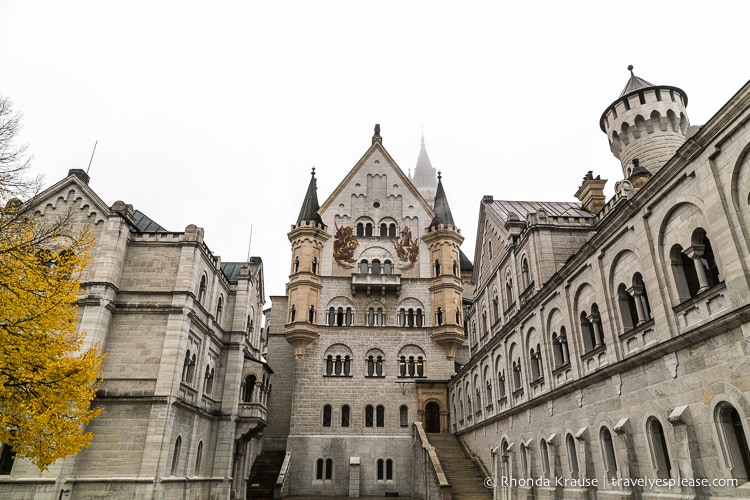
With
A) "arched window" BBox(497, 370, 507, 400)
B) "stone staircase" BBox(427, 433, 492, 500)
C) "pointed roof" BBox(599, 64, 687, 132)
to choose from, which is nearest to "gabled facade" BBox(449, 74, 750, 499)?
"arched window" BBox(497, 370, 507, 400)

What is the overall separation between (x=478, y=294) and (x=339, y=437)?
17093mm

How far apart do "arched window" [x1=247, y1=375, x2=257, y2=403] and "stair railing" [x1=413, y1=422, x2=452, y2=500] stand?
1324 centimetres

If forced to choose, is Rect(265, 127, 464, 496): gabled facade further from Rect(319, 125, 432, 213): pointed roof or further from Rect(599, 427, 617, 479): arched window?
Rect(599, 427, 617, 479): arched window

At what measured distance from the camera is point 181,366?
2655 cm

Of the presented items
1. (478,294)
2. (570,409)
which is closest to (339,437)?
(478,294)

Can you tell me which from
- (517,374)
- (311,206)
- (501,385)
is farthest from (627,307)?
(311,206)

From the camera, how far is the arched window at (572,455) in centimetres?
1786

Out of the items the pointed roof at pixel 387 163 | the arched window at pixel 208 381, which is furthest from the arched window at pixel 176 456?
the pointed roof at pixel 387 163

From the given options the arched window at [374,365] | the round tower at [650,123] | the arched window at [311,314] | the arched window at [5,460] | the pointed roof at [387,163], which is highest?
the pointed roof at [387,163]

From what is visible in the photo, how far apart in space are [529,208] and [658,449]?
21584 mm

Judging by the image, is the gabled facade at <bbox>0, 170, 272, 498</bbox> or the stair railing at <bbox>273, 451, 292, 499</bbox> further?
the stair railing at <bbox>273, 451, 292, 499</bbox>

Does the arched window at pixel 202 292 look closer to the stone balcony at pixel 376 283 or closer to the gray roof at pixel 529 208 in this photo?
the stone balcony at pixel 376 283

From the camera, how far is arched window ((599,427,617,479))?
15.4m

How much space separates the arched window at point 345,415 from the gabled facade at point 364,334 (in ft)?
0.29
